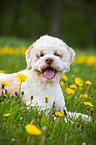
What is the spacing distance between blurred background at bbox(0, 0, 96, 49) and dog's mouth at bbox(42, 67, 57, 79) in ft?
55.2

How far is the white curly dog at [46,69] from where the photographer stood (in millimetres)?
2688

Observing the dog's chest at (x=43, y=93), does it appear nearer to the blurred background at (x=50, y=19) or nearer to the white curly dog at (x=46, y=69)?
the white curly dog at (x=46, y=69)

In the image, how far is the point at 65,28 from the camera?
26531 millimetres

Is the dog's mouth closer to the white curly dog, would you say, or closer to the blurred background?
the white curly dog

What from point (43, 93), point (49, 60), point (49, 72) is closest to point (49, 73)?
point (49, 72)

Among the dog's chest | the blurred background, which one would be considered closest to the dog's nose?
the dog's chest

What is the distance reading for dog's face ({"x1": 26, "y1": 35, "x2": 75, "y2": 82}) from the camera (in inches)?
104

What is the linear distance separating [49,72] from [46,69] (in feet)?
0.19

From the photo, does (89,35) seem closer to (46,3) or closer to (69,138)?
(46,3)

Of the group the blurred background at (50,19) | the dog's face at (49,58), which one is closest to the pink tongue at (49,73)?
the dog's face at (49,58)

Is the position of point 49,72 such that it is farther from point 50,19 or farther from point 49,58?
point 50,19


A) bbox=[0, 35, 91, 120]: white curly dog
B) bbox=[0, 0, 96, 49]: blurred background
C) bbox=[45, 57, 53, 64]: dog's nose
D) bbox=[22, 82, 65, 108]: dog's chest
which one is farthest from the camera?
bbox=[0, 0, 96, 49]: blurred background

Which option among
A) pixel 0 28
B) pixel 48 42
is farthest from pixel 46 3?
pixel 48 42

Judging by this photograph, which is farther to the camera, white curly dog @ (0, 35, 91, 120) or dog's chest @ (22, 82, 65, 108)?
dog's chest @ (22, 82, 65, 108)
